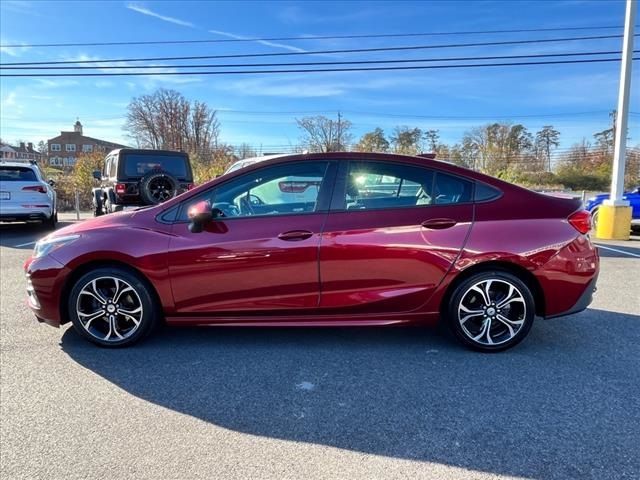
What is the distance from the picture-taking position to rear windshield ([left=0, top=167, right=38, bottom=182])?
33.2 ft

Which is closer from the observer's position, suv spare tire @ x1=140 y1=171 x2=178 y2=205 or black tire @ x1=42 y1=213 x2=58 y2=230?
suv spare tire @ x1=140 y1=171 x2=178 y2=205

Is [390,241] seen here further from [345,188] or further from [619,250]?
[619,250]

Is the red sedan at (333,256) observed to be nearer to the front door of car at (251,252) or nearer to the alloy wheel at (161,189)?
the front door of car at (251,252)

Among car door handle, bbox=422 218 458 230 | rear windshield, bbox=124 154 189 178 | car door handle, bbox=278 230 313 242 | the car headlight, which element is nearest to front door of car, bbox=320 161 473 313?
car door handle, bbox=422 218 458 230

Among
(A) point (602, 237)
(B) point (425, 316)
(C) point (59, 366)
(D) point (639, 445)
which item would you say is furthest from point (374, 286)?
(A) point (602, 237)

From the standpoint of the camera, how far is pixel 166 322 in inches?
144

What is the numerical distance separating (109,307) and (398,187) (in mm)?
2546

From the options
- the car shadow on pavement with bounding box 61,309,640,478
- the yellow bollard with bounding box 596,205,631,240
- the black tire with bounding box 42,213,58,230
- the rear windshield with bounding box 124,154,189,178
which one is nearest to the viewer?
the car shadow on pavement with bounding box 61,309,640,478

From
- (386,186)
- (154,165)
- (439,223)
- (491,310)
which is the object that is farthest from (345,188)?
(154,165)

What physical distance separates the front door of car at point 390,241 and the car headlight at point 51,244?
2.06 metres

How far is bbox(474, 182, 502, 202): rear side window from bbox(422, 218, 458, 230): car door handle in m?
0.30

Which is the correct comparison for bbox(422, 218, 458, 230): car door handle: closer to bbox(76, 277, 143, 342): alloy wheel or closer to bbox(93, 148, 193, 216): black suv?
bbox(76, 277, 143, 342): alloy wheel

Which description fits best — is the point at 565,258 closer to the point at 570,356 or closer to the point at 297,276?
the point at 570,356

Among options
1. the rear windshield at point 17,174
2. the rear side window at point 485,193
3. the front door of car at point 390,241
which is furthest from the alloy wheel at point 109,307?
the rear windshield at point 17,174
